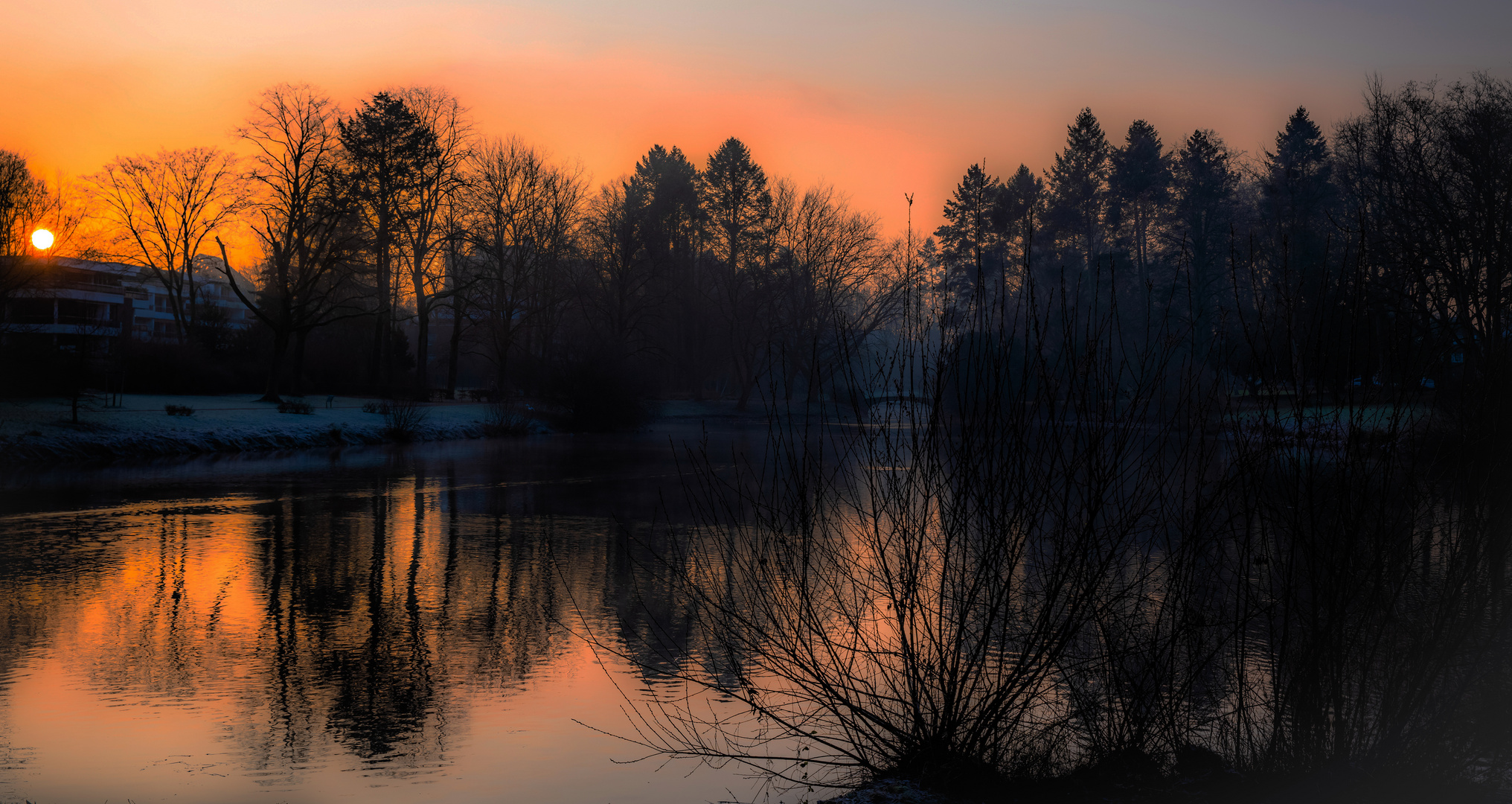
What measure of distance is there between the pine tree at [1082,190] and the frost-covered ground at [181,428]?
1637 inches

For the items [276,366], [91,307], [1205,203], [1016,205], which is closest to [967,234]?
[1016,205]

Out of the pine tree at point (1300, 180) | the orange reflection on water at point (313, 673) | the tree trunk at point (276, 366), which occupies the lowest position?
the orange reflection on water at point (313, 673)

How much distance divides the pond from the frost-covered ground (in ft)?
27.8

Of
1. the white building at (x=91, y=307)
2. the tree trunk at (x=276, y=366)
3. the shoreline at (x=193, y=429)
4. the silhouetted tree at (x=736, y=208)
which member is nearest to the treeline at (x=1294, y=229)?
the silhouetted tree at (x=736, y=208)

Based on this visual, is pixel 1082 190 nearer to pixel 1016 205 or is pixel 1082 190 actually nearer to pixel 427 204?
pixel 1016 205

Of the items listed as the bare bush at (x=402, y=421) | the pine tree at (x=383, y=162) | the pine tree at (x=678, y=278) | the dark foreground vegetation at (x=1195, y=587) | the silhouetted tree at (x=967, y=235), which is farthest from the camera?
the silhouetted tree at (x=967, y=235)

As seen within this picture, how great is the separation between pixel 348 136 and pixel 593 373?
18183mm

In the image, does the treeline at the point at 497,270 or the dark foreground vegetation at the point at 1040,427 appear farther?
the treeline at the point at 497,270

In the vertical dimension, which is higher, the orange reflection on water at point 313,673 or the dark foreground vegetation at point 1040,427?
the dark foreground vegetation at point 1040,427

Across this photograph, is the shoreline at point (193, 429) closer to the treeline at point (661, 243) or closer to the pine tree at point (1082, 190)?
the treeline at point (661, 243)

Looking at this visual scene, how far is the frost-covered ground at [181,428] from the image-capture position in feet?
83.8

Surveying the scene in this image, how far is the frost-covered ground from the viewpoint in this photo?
83.8 feet

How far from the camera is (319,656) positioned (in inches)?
332

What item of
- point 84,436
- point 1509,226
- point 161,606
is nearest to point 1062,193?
point 1509,226
